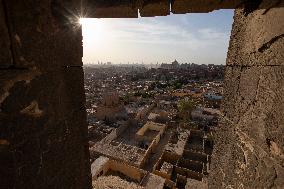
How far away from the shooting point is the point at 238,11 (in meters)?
2.70

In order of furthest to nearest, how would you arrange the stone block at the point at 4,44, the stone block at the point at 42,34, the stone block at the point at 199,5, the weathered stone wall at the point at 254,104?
the stone block at the point at 199,5, the weathered stone wall at the point at 254,104, the stone block at the point at 42,34, the stone block at the point at 4,44

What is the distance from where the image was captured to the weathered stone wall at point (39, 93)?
1.59 metres

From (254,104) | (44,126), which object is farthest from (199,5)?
(44,126)

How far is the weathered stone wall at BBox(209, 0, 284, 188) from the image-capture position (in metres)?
1.77

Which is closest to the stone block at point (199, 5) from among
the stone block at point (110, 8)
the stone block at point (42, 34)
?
the stone block at point (110, 8)

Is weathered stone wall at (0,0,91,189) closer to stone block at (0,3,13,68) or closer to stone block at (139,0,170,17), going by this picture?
stone block at (0,3,13,68)

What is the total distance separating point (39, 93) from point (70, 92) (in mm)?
417

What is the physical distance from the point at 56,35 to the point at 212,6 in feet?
4.54

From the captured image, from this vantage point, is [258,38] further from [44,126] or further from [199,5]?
[44,126]

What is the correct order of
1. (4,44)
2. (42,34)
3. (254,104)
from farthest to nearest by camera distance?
1. (254,104)
2. (42,34)
3. (4,44)

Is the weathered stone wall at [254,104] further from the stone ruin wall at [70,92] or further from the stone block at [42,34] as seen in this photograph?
the stone block at [42,34]

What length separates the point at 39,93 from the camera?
184cm

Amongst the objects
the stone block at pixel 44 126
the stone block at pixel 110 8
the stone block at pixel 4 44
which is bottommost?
the stone block at pixel 44 126

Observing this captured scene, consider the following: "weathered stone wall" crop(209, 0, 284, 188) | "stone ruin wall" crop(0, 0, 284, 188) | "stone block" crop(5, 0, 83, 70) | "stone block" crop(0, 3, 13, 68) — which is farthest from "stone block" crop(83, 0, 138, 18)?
"weathered stone wall" crop(209, 0, 284, 188)
